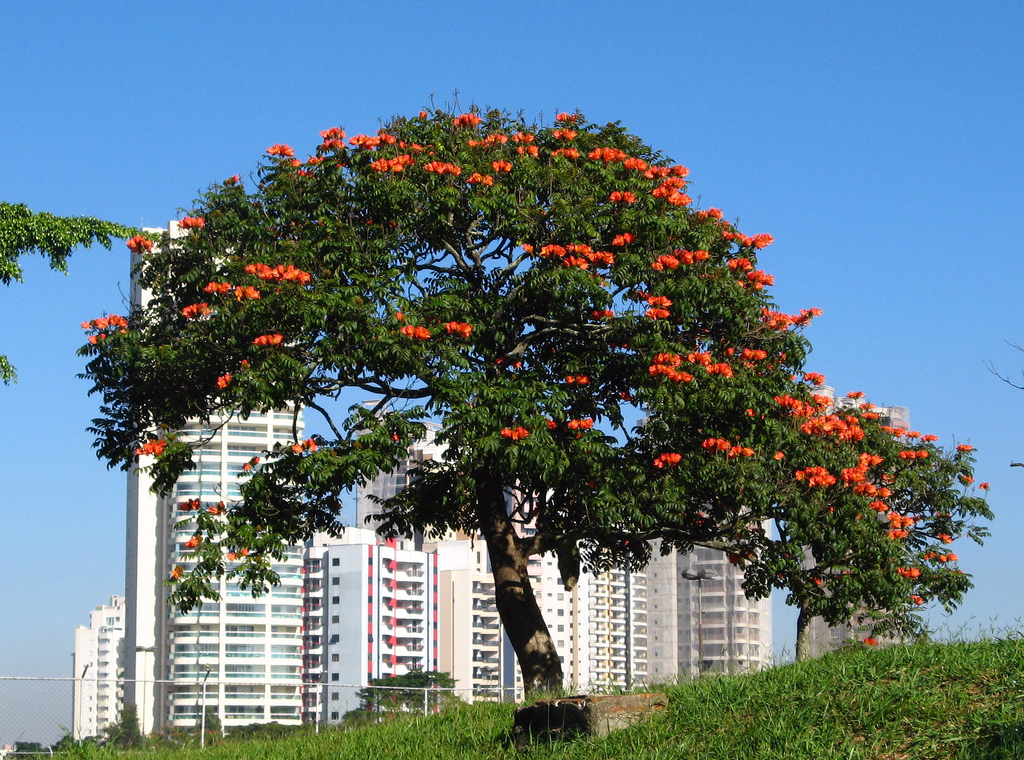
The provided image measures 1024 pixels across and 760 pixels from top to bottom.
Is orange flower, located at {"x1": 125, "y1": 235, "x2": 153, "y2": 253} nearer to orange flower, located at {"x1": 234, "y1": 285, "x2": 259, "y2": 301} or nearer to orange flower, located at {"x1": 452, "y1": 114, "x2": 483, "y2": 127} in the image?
orange flower, located at {"x1": 234, "y1": 285, "x2": 259, "y2": 301}

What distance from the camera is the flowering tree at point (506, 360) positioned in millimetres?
16219

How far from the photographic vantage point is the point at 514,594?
60.3 ft

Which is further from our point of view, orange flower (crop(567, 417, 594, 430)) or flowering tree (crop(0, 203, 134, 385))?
flowering tree (crop(0, 203, 134, 385))

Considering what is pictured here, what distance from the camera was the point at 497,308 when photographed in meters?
17.9

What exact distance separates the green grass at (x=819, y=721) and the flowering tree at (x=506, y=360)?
4.41 meters

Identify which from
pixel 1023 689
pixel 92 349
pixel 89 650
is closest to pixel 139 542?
pixel 92 349

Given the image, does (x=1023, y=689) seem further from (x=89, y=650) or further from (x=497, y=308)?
(x=89, y=650)

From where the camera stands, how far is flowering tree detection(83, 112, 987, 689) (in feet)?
53.2

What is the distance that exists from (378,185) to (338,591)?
10070cm

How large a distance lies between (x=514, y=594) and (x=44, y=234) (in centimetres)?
1045

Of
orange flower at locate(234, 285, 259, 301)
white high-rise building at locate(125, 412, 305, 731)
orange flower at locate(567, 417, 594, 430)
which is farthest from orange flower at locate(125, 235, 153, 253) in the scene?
white high-rise building at locate(125, 412, 305, 731)

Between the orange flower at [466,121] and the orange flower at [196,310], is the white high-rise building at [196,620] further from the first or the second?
the orange flower at [196,310]

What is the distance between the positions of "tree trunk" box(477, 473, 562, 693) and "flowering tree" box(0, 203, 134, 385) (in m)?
8.09

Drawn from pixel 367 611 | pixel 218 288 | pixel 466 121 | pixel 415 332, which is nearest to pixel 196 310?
pixel 218 288
